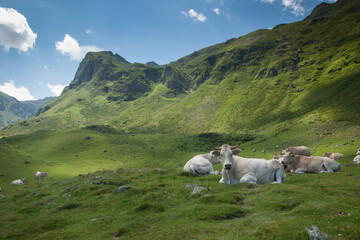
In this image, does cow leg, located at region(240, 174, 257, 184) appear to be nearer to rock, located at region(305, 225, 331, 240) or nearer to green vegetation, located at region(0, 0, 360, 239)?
green vegetation, located at region(0, 0, 360, 239)

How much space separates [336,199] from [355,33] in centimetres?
21132

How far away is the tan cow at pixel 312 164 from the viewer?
20.0 m

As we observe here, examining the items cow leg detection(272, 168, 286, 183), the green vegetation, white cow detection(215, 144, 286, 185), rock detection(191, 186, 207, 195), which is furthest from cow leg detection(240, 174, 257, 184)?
rock detection(191, 186, 207, 195)

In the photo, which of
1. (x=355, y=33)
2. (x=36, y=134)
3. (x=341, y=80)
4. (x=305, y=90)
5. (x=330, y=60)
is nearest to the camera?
(x=341, y=80)

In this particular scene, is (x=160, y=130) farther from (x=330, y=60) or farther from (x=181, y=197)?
(x=181, y=197)

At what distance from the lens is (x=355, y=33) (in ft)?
517

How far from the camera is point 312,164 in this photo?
2048 cm

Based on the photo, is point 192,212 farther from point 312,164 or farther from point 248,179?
point 312,164

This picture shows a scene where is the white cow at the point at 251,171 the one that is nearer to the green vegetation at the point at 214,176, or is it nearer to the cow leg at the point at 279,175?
the cow leg at the point at 279,175

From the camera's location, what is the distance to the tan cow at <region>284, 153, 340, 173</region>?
65.8ft

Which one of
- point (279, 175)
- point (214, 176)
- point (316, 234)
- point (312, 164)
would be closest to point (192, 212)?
point (316, 234)

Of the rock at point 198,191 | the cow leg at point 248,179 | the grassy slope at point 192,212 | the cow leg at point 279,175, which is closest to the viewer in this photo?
the grassy slope at point 192,212

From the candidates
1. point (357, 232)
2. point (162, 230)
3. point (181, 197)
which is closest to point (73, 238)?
point (162, 230)

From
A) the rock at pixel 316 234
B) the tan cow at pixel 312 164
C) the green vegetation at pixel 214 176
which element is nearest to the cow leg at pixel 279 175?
the green vegetation at pixel 214 176
